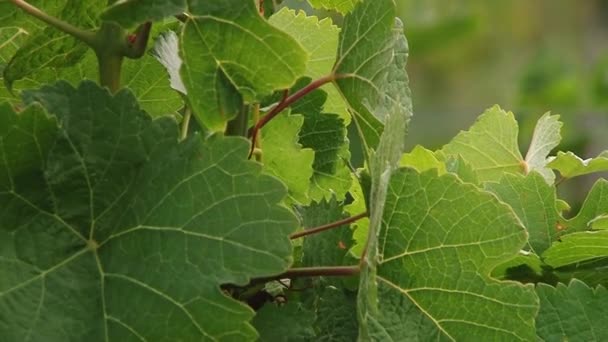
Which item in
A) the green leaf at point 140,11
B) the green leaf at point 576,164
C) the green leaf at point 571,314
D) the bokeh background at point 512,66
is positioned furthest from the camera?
the bokeh background at point 512,66

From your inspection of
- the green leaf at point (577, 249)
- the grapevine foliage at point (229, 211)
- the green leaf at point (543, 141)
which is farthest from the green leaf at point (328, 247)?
the green leaf at point (543, 141)

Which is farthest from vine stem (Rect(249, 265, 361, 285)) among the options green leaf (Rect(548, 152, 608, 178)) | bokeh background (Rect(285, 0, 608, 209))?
bokeh background (Rect(285, 0, 608, 209))

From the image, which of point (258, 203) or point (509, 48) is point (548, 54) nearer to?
point (509, 48)

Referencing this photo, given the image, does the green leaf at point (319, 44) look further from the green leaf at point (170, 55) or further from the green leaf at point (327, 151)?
the green leaf at point (170, 55)

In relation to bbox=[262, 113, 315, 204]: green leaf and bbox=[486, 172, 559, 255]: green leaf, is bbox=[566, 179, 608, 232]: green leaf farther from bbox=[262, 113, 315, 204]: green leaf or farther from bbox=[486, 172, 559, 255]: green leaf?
bbox=[262, 113, 315, 204]: green leaf

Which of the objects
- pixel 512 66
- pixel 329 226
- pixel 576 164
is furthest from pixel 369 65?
pixel 512 66

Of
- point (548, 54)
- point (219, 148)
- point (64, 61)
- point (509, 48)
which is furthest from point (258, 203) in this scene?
point (509, 48)
